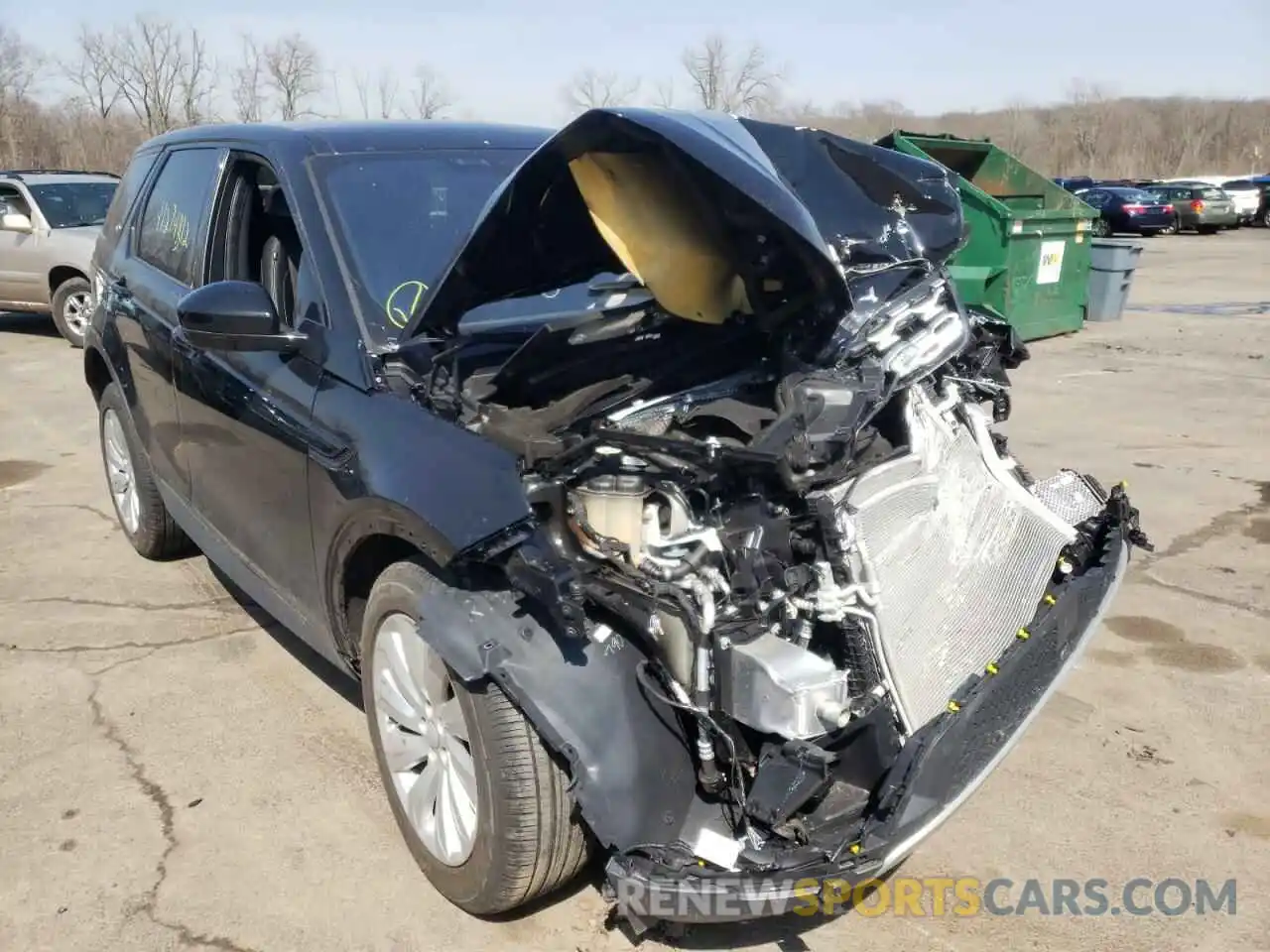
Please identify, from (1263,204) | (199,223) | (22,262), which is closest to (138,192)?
(199,223)

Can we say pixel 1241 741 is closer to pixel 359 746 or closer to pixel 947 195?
pixel 947 195

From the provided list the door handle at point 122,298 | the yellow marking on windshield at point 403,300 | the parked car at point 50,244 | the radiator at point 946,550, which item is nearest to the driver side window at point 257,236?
the yellow marking on windshield at point 403,300

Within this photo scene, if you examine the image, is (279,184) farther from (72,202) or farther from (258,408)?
(72,202)

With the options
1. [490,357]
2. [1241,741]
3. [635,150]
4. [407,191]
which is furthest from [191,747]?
[1241,741]

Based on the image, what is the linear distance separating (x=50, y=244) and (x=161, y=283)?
8.76m

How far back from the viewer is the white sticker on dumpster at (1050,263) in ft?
37.8

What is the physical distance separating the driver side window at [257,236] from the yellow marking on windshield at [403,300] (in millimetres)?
434

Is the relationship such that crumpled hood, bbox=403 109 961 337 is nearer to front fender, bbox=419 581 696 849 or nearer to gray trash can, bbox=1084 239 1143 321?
front fender, bbox=419 581 696 849

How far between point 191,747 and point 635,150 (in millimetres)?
2489

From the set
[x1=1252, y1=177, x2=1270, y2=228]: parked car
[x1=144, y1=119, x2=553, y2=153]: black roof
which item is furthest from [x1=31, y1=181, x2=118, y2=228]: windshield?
[x1=1252, y1=177, x2=1270, y2=228]: parked car

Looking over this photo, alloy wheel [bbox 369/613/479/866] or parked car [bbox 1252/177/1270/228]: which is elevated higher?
parked car [bbox 1252/177/1270/228]

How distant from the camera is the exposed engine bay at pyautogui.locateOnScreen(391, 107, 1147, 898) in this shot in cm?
230

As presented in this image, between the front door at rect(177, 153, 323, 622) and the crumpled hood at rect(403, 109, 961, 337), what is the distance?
48 centimetres

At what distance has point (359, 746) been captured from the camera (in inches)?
139
